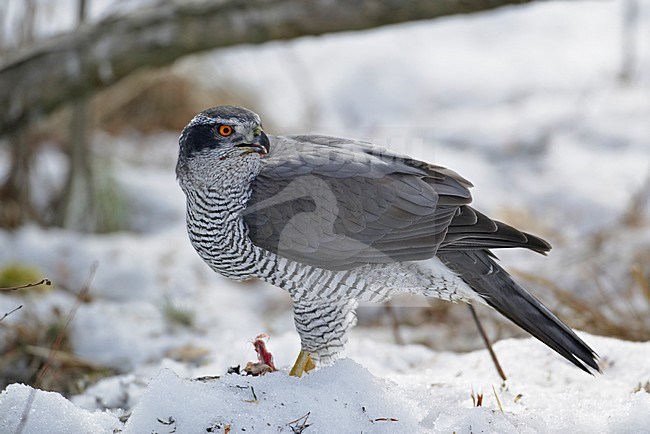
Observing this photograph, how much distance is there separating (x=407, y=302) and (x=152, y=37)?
7.71 ft

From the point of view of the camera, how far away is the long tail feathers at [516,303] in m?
2.88

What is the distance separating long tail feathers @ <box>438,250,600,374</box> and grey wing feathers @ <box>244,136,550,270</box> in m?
0.08

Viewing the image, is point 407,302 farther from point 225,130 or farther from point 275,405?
point 275,405

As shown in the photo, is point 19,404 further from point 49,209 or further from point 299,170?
point 49,209

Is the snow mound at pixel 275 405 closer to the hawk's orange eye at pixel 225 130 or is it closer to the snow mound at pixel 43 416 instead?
the snow mound at pixel 43 416

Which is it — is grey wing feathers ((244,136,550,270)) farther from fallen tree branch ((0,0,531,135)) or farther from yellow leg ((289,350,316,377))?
fallen tree branch ((0,0,531,135))

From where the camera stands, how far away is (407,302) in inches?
212

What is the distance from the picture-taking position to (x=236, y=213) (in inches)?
120

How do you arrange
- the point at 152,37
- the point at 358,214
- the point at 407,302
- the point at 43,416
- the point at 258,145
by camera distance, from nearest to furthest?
the point at 43,416 < the point at 258,145 < the point at 358,214 < the point at 152,37 < the point at 407,302

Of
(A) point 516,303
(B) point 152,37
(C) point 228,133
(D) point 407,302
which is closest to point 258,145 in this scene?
(C) point 228,133

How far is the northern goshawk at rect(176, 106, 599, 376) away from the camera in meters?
3.01

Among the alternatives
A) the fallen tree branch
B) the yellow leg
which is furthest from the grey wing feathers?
the fallen tree branch

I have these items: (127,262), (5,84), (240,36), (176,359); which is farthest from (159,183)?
(176,359)

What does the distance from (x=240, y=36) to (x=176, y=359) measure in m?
1.88
